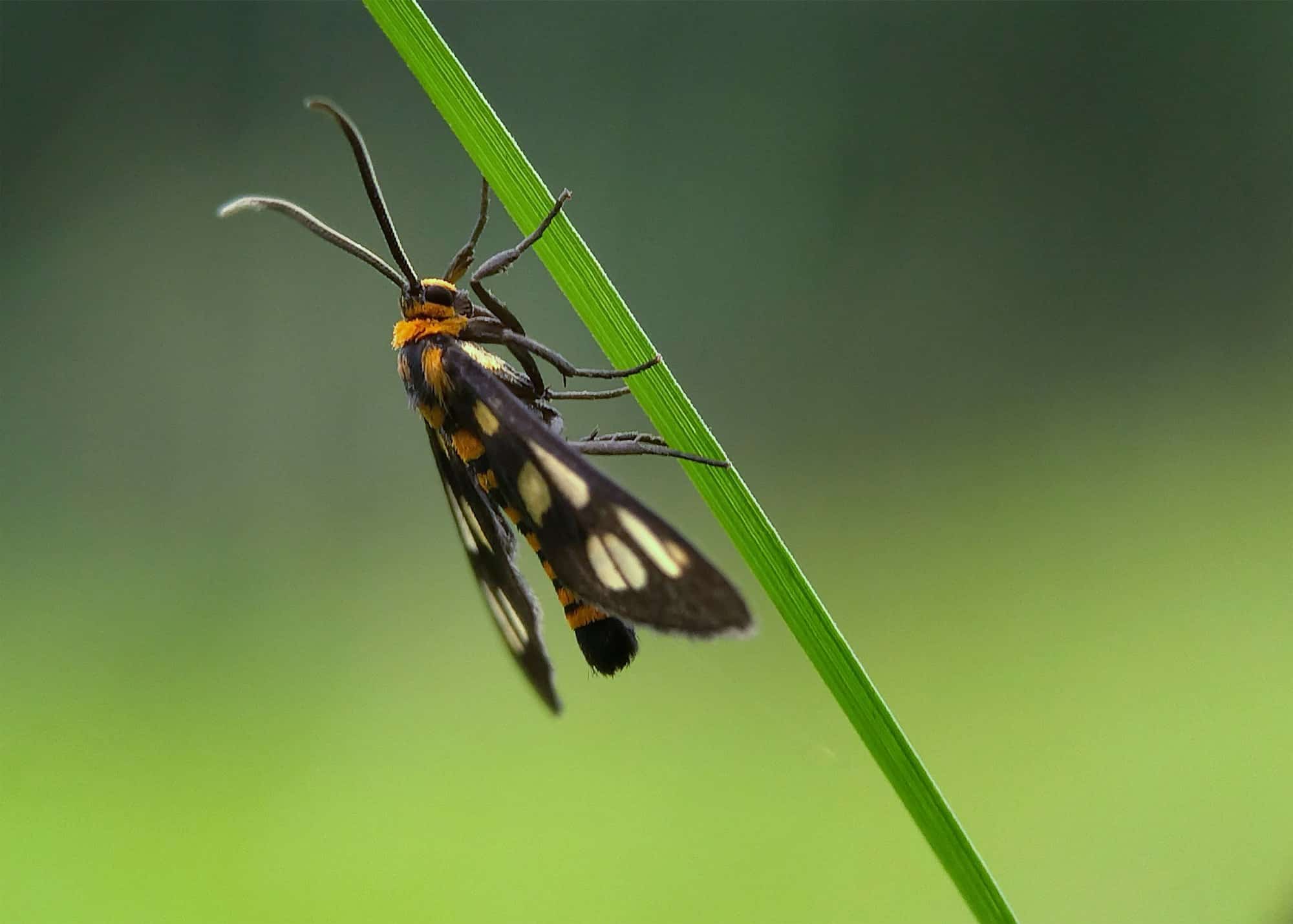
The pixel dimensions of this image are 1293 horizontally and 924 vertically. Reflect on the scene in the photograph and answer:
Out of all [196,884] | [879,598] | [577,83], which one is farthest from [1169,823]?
[577,83]

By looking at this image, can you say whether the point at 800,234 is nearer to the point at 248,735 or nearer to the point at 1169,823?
the point at 1169,823

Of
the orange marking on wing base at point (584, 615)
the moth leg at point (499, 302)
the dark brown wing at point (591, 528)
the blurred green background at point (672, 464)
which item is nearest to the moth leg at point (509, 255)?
the moth leg at point (499, 302)

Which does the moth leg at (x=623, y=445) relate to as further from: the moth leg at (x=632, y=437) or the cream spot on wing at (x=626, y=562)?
the cream spot on wing at (x=626, y=562)

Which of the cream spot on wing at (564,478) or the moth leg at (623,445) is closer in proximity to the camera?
the cream spot on wing at (564,478)

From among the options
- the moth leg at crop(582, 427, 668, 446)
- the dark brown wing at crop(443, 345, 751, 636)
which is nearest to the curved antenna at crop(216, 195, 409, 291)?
the dark brown wing at crop(443, 345, 751, 636)

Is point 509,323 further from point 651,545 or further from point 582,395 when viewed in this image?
point 651,545

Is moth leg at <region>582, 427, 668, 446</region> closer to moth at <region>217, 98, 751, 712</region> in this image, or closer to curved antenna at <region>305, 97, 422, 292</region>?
moth at <region>217, 98, 751, 712</region>

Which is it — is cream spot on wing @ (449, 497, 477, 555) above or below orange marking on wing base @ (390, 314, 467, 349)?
below
